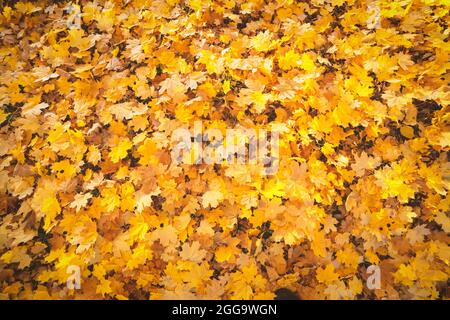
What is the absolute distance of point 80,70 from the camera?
2.74m

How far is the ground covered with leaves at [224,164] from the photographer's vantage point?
2.05m

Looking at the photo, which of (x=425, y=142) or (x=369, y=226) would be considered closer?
(x=369, y=226)

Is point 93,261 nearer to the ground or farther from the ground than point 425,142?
nearer to the ground

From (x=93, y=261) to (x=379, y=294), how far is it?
6.56 feet

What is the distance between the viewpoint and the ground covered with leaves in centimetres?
205

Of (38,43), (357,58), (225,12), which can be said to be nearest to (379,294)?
(357,58)

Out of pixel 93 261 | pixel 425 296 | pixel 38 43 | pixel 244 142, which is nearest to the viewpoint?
pixel 425 296

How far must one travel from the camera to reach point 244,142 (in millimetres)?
2395

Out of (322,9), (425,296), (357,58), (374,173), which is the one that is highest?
(322,9)

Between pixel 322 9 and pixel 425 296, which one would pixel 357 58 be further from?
pixel 425 296

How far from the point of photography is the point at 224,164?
234cm

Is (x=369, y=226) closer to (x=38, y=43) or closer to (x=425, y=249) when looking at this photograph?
(x=425, y=249)

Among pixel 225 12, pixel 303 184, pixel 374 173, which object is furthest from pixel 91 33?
pixel 374 173

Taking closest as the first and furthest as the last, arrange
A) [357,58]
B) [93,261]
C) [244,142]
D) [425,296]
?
[425,296] → [93,261] → [244,142] → [357,58]
